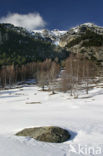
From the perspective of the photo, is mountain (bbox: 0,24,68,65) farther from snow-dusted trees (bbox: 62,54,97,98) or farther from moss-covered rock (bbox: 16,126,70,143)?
moss-covered rock (bbox: 16,126,70,143)

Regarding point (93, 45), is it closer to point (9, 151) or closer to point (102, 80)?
point (102, 80)

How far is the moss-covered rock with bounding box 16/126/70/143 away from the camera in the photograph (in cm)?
897

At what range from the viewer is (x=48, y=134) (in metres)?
9.21

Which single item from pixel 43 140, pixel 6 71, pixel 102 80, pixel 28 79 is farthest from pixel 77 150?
pixel 28 79

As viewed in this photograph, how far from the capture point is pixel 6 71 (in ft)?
246

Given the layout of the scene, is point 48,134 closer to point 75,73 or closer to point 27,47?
point 75,73

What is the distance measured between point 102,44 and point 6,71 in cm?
5002

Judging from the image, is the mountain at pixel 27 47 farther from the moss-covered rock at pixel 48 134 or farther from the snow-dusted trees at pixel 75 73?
the moss-covered rock at pixel 48 134

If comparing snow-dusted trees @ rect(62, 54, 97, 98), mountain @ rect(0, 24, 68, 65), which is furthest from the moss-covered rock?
mountain @ rect(0, 24, 68, 65)

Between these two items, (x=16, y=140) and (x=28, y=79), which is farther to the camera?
(x=28, y=79)

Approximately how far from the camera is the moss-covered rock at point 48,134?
29.4 ft

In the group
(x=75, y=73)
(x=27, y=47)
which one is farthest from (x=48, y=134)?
(x=27, y=47)

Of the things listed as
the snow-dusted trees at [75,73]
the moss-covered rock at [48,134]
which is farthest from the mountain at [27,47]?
the moss-covered rock at [48,134]

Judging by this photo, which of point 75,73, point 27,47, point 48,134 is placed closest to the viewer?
point 48,134
